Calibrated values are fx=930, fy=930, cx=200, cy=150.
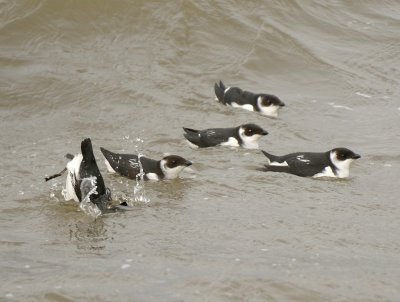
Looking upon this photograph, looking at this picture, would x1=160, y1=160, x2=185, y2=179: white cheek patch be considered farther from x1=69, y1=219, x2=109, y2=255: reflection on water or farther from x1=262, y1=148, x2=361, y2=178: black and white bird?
x1=69, y1=219, x2=109, y2=255: reflection on water

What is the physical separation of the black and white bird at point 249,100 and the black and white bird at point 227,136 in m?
1.49

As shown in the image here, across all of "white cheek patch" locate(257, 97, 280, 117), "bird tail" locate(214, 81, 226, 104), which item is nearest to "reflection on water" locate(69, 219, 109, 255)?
"white cheek patch" locate(257, 97, 280, 117)

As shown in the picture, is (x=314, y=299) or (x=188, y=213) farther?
(x=188, y=213)

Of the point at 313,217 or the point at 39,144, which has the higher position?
the point at 313,217

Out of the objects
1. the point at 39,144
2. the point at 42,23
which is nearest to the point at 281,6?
the point at 42,23

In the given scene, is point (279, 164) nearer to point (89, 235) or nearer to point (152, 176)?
point (152, 176)

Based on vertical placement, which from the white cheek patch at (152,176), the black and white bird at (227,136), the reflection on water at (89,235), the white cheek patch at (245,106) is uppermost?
the reflection on water at (89,235)

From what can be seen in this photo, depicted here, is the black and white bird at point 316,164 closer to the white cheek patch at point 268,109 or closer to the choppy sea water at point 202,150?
the choppy sea water at point 202,150

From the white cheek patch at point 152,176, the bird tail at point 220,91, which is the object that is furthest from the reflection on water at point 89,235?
the bird tail at point 220,91

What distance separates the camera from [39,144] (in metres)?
13.5

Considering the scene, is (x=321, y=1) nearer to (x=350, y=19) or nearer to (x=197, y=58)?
(x=350, y=19)

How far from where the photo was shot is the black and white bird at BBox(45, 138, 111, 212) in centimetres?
1040

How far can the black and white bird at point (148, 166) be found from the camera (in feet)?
38.9

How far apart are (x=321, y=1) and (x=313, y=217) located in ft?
37.7
